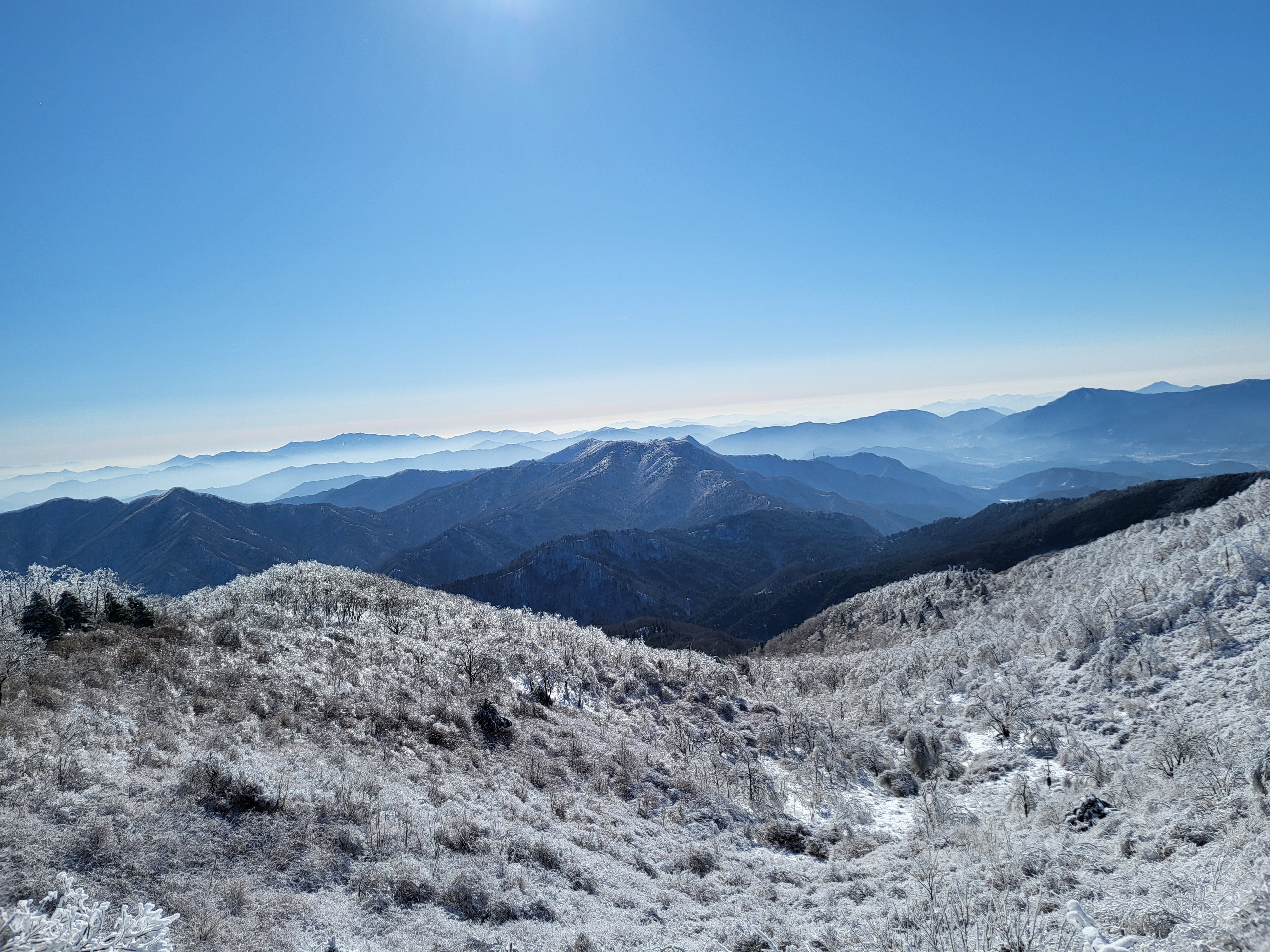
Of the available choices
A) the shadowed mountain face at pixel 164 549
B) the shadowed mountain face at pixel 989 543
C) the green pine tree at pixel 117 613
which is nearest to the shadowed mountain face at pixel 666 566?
the shadowed mountain face at pixel 989 543

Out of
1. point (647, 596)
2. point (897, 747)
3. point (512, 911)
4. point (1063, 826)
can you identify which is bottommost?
point (647, 596)

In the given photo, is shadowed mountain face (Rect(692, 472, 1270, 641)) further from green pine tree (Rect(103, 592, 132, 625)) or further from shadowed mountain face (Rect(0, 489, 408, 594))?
shadowed mountain face (Rect(0, 489, 408, 594))

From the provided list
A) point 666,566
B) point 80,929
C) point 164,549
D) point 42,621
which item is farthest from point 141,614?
point 164,549

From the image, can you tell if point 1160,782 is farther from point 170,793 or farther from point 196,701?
point 196,701

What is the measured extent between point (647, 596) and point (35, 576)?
10519 centimetres

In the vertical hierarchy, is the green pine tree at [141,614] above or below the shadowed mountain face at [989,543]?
above

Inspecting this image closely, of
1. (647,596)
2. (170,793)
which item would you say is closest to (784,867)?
(170,793)

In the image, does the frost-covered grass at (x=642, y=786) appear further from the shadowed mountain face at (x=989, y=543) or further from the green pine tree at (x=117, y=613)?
the shadowed mountain face at (x=989, y=543)

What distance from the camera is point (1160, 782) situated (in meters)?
9.83

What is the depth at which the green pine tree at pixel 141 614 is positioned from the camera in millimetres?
16906

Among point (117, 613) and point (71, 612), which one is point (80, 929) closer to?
point (71, 612)

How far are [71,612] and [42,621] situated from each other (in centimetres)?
104

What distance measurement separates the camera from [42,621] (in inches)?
545

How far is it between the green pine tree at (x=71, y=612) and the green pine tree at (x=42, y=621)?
1.30 ft
